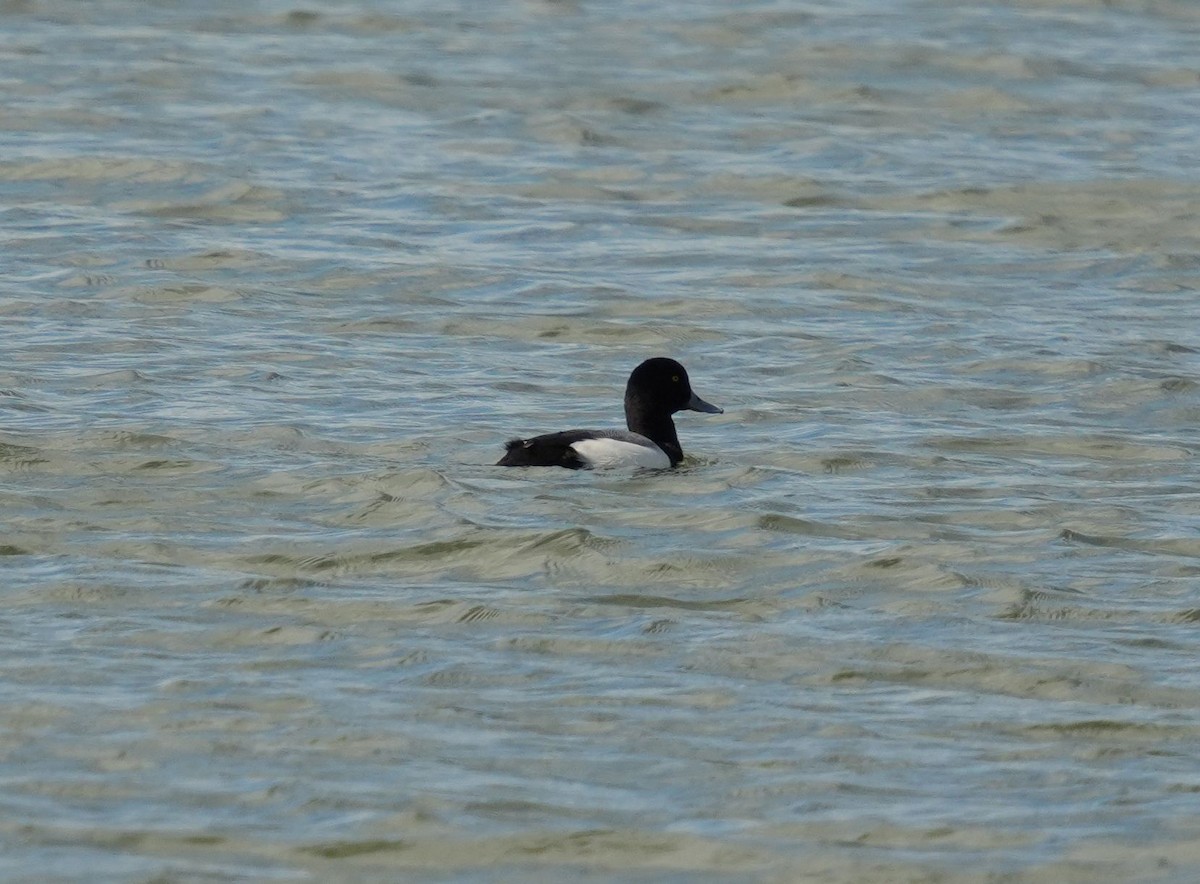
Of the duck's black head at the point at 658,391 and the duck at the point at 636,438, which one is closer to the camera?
the duck at the point at 636,438

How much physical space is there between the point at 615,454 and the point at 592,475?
195mm

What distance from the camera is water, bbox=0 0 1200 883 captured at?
6.93 meters

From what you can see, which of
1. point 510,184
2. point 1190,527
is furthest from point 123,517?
point 510,184

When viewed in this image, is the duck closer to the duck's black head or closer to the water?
the duck's black head

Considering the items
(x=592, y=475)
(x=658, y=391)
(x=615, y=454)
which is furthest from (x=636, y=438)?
(x=658, y=391)

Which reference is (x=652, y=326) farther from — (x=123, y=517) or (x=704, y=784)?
(x=704, y=784)

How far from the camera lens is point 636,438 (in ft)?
37.9

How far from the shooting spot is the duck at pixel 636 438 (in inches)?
437

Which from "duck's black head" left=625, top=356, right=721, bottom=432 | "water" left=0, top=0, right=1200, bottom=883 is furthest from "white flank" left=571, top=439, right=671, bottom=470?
"duck's black head" left=625, top=356, right=721, bottom=432

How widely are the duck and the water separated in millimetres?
155

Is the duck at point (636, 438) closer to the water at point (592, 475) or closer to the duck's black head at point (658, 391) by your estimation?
the duck's black head at point (658, 391)

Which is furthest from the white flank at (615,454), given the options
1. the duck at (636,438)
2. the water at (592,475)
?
→ the water at (592,475)

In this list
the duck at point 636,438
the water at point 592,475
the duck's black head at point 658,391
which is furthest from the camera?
the duck's black head at point 658,391

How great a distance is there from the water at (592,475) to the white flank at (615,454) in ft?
0.38
